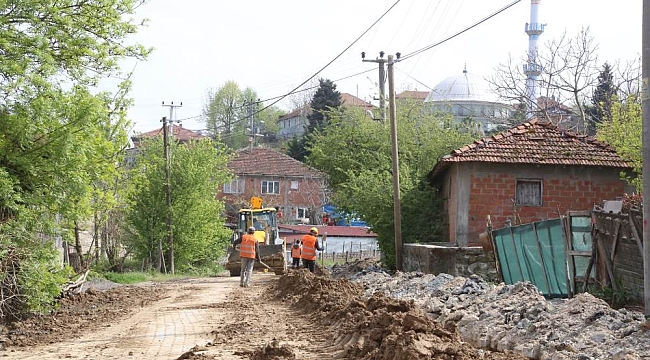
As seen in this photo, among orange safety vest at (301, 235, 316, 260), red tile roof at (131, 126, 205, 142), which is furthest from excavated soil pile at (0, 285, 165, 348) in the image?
red tile roof at (131, 126, 205, 142)

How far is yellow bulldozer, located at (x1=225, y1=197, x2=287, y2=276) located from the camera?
35156 mm

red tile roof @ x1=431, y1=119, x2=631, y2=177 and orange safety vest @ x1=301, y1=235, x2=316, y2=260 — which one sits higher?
red tile roof @ x1=431, y1=119, x2=631, y2=177

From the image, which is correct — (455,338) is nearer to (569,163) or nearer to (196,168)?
(569,163)

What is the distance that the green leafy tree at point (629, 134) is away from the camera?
95.8ft

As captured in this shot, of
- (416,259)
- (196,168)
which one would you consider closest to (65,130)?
(416,259)

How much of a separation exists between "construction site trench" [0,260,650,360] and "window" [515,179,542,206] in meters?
9.22

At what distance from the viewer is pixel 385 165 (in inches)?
1590

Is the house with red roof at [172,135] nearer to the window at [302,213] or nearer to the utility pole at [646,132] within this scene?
the window at [302,213]

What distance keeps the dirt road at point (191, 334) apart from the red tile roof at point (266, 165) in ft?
192

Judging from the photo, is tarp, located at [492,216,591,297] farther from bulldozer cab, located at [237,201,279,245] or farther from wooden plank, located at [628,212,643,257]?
bulldozer cab, located at [237,201,279,245]

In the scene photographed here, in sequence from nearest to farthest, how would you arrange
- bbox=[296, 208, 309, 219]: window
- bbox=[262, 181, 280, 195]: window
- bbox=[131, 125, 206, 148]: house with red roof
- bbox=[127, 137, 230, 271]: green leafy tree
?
bbox=[127, 137, 230, 271]: green leafy tree, bbox=[131, 125, 206, 148]: house with red roof, bbox=[262, 181, 280, 195]: window, bbox=[296, 208, 309, 219]: window

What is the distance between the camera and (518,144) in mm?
31578

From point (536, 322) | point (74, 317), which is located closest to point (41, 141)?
point (74, 317)

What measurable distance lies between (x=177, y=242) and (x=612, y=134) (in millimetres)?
22137
